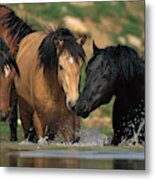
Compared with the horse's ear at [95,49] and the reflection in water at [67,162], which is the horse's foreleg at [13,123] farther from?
the horse's ear at [95,49]

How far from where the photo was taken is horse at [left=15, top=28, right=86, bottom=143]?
2.87m

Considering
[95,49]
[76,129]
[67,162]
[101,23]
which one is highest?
[101,23]

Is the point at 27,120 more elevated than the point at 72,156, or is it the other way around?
the point at 27,120

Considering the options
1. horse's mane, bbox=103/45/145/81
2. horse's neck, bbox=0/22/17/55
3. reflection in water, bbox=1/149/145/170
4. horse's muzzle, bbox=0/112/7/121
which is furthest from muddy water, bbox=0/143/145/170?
horse's neck, bbox=0/22/17/55

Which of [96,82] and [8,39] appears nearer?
[96,82]

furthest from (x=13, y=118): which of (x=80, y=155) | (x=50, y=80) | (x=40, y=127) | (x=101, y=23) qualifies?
(x=101, y=23)

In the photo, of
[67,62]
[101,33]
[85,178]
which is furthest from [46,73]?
[85,178]

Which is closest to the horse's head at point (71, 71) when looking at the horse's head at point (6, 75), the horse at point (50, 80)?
the horse at point (50, 80)

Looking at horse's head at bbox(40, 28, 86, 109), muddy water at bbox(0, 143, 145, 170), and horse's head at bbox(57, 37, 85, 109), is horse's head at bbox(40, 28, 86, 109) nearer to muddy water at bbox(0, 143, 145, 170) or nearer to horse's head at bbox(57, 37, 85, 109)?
horse's head at bbox(57, 37, 85, 109)

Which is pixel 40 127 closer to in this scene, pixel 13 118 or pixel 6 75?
pixel 13 118

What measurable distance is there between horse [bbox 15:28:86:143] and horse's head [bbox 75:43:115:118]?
4 cm

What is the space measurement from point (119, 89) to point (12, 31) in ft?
1.77

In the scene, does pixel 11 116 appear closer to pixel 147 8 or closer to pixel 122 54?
pixel 122 54

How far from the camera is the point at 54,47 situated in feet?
9.52
